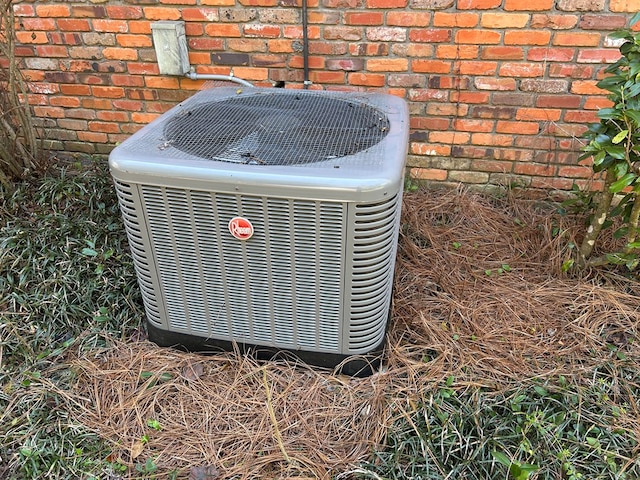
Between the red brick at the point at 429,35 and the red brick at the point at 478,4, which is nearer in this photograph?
the red brick at the point at 478,4

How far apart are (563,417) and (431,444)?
46cm

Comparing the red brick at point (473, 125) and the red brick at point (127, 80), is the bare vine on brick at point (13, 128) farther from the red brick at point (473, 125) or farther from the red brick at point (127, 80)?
the red brick at point (473, 125)

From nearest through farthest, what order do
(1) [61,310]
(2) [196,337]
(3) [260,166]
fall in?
(3) [260,166]
(2) [196,337]
(1) [61,310]

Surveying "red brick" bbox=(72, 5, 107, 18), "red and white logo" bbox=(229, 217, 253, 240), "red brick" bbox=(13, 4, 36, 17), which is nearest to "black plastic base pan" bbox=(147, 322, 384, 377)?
"red and white logo" bbox=(229, 217, 253, 240)

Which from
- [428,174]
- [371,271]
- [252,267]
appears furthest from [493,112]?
[252,267]

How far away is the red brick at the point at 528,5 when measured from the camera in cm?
235

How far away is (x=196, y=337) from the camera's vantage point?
197 centimetres

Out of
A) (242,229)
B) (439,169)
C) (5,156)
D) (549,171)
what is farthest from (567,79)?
(5,156)

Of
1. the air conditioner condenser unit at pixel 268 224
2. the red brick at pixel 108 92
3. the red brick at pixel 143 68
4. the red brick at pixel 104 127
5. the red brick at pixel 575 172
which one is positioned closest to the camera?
the air conditioner condenser unit at pixel 268 224

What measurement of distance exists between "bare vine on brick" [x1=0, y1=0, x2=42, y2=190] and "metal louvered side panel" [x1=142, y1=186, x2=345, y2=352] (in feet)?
4.75

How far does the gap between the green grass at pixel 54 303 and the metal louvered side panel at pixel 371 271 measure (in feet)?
3.22

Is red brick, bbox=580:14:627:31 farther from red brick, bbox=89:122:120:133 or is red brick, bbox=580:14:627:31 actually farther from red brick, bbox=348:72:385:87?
red brick, bbox=89:122:120:133

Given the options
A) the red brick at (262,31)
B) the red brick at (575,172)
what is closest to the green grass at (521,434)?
the red brick at (575,172)

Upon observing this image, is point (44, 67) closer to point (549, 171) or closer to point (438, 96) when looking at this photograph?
point (438, 96)
